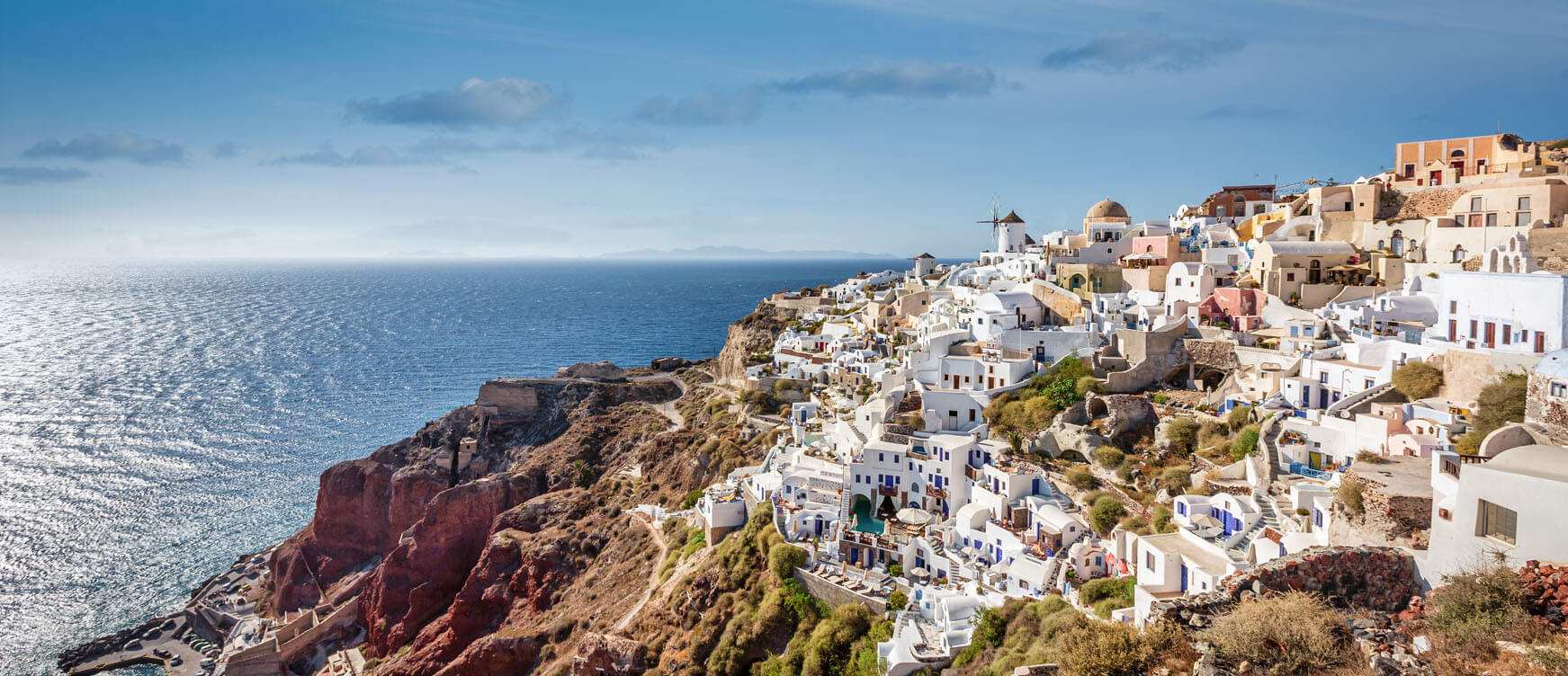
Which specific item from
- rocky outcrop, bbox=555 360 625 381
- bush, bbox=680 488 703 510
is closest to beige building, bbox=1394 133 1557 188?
bush, bbox=680 488 703 510

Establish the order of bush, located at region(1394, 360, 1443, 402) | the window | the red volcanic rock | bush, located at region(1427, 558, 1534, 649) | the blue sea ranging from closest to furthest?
bush, located at region(1427, 558, 1534, 649) < the window < bush, located at region(1394, 360, 1443, 402) < the red volcanic rock < the blue sea

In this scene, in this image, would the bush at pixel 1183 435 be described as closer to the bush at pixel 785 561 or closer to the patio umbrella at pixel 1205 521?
the patio umbrella at pixel 1205 521

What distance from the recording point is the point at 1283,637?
11.1 metres

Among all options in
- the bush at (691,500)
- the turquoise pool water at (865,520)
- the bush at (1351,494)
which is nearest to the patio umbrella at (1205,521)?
the bush at (1351,494)

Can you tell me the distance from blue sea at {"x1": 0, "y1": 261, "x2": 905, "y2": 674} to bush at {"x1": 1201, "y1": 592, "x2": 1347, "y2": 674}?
1773 inches

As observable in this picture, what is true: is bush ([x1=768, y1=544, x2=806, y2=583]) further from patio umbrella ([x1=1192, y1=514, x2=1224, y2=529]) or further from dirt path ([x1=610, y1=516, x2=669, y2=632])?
patio umbrella ([x1=1192, y1=514, x2=1224, y2=529])

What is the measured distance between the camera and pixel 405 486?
48.5 metres

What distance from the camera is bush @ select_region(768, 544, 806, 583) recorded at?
90.1ft

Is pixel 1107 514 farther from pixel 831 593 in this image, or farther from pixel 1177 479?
pixel 831 593

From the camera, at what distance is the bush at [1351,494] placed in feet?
56.2

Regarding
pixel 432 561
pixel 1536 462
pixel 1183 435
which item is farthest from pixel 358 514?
pixel 1536 462

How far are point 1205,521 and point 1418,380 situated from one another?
7.40 metres

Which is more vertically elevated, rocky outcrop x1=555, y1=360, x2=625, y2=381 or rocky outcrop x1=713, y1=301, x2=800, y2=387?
rocky outcrop x1=713, y1=301, x2=800, y2=387

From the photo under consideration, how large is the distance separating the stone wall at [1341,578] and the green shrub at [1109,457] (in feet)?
40.4
